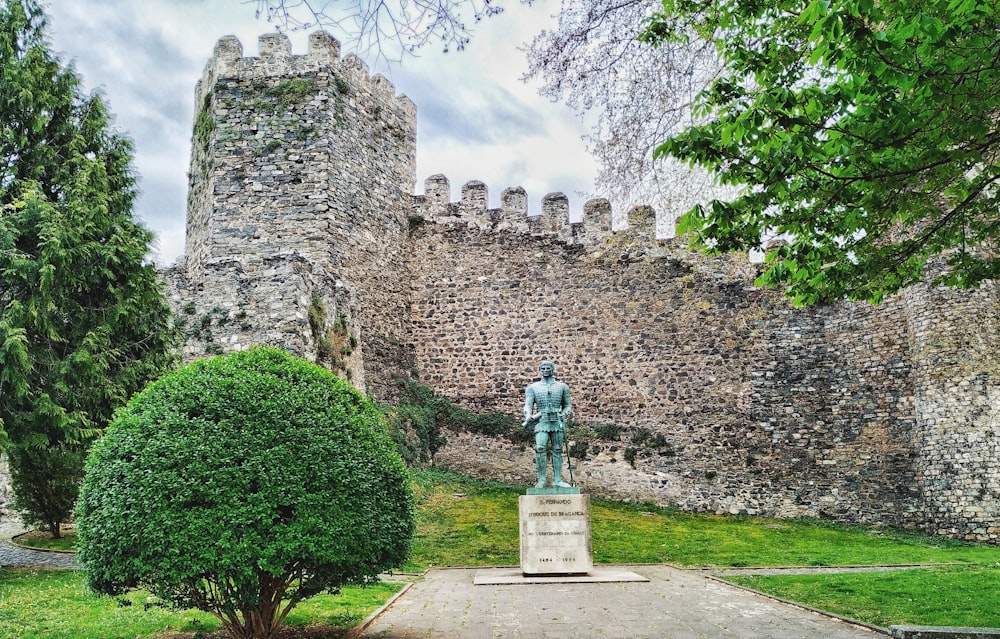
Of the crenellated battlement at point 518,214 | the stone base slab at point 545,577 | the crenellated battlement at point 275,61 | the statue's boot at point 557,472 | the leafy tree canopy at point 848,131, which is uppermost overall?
the crenellated battlement at point 275,61

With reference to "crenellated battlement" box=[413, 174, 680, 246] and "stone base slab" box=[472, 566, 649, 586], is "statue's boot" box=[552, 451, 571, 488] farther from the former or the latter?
"crenellated battlement" box=[413, 174, 680, 246]

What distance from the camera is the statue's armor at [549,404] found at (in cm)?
1097

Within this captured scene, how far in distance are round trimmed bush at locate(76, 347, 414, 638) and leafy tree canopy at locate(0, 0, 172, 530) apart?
5.14 metres

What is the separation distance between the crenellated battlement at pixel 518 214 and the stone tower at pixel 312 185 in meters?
1.13

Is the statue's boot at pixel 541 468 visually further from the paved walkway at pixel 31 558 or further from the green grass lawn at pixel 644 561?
the paved walkway at pixel 31 558

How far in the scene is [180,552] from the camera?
16.1 ft

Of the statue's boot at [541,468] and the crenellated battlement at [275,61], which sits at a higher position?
the crenellated battlement at [275,61]

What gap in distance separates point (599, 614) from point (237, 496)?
3660 mm

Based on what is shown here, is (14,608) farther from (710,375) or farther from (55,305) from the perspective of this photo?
(710,375)

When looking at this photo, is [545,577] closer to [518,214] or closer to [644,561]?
[644,561]

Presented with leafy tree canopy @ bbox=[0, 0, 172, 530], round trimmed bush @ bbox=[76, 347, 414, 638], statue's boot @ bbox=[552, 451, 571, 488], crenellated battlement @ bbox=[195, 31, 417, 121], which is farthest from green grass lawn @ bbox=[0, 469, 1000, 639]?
crenellated battlement @ bbox=[195, 31, 417, 121]

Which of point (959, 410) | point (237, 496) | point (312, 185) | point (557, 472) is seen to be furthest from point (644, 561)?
point (312, 185)

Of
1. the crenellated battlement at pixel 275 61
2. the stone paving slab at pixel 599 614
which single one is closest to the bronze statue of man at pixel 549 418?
the stone paving slab at pixel 599 614

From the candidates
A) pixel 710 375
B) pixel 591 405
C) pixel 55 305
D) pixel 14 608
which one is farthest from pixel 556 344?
pixel 14 608
